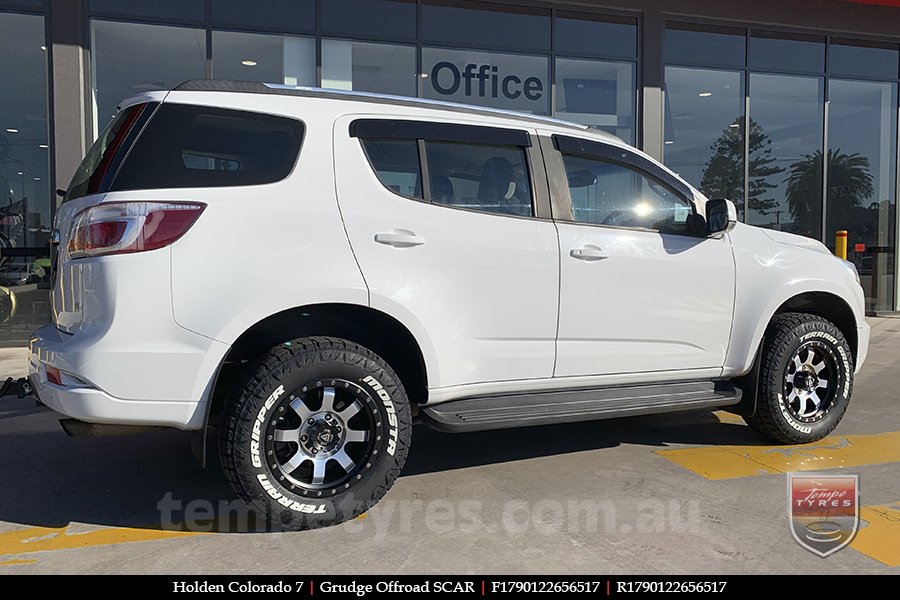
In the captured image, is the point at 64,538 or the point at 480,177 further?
the point at 480,177

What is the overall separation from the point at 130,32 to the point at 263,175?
7.39 metres

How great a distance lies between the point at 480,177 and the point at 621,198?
93 cm

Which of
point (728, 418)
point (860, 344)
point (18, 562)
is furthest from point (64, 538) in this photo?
point (860, 344)

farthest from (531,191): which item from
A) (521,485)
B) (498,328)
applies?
(521,485)

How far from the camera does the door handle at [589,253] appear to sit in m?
3.87

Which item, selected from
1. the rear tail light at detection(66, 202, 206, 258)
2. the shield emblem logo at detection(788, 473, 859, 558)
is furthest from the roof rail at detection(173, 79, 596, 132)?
the shield emblem logo at detection(788, 473, 859, 558)

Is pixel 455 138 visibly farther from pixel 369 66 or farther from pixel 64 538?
pixel 369 66

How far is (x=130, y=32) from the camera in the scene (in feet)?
30.4

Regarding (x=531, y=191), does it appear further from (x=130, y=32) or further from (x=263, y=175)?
(x=130, y=32)

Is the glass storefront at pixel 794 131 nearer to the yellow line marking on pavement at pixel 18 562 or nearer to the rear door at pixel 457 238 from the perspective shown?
the rear door at pixel 457 238

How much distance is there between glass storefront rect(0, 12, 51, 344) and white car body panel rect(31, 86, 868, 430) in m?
6.57

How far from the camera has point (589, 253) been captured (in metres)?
3.91

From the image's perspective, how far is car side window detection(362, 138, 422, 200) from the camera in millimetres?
3518

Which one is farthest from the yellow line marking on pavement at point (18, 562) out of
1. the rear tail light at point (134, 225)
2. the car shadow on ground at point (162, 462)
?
the rear tail light at point (134, 225)
